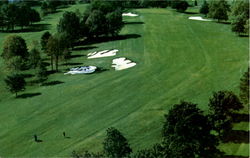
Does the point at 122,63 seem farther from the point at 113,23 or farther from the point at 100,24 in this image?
the point at 113,23

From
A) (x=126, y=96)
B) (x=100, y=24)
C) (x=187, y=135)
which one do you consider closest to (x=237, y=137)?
(x=187, y=135)

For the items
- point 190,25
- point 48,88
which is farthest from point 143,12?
point 48,88

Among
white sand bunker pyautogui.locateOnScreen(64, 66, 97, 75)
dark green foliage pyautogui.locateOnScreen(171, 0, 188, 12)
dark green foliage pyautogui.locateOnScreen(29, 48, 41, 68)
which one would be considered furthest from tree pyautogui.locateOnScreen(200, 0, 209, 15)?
dark green foliage pyautogui.locateOnScreen(29, 48, 41, 68)

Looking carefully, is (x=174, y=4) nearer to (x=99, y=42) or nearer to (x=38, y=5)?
(x=99, y=42)

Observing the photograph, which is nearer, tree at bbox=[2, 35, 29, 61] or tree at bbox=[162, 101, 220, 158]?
tree at bbox=[162, 101, 220, 158]

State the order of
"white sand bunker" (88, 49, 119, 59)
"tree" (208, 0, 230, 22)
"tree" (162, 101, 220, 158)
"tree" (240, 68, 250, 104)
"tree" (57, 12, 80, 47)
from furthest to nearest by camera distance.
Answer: "tree" (208, 0, 230, 22) < "tree" (57, 12, 80, 47) < "white sand bunker" (88, 49, 119, 59) < "tree" (240, 68, 250, 104) < "tree" (162, 101, 220, 158)

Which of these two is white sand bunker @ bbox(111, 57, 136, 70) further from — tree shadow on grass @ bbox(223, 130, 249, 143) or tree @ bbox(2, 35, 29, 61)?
tree shadow on grass @ bbox(223, 130, 249, 143)
